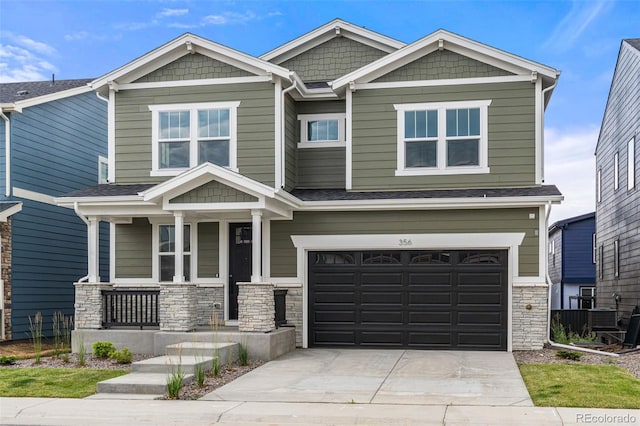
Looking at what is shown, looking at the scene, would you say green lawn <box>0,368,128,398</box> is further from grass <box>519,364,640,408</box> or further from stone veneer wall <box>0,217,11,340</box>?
grass <box>519,364,640,408</box>

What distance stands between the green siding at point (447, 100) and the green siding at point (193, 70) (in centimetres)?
296

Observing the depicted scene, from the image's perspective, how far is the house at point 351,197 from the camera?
51.2 ft

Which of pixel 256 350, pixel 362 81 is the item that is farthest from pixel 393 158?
pixel 256 350

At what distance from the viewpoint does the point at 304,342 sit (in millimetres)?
16344

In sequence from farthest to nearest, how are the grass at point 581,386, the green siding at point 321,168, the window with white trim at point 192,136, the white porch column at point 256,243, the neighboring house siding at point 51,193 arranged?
the neighboring house siding at point 51,193, the green siding at point 321,168, the window with white trim at point 192,136, the white porch column at point 256,243, the grass at point 581,386

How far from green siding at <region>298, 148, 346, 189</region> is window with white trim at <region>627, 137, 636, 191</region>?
844 cm

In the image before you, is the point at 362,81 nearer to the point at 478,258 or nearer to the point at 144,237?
the point at 478,258

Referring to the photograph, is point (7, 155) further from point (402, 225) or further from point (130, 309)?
point (402, 225)

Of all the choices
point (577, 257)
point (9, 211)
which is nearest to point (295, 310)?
point (9, 211)

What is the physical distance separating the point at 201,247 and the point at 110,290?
225 cm

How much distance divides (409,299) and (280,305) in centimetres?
279

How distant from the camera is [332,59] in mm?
19234

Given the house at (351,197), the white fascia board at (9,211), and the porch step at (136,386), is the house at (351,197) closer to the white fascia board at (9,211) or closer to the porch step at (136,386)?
the white fascia board at (9,211)

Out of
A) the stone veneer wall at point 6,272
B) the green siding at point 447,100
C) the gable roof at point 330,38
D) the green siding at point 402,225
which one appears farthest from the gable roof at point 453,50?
the stone veneer wall at point 6,272
